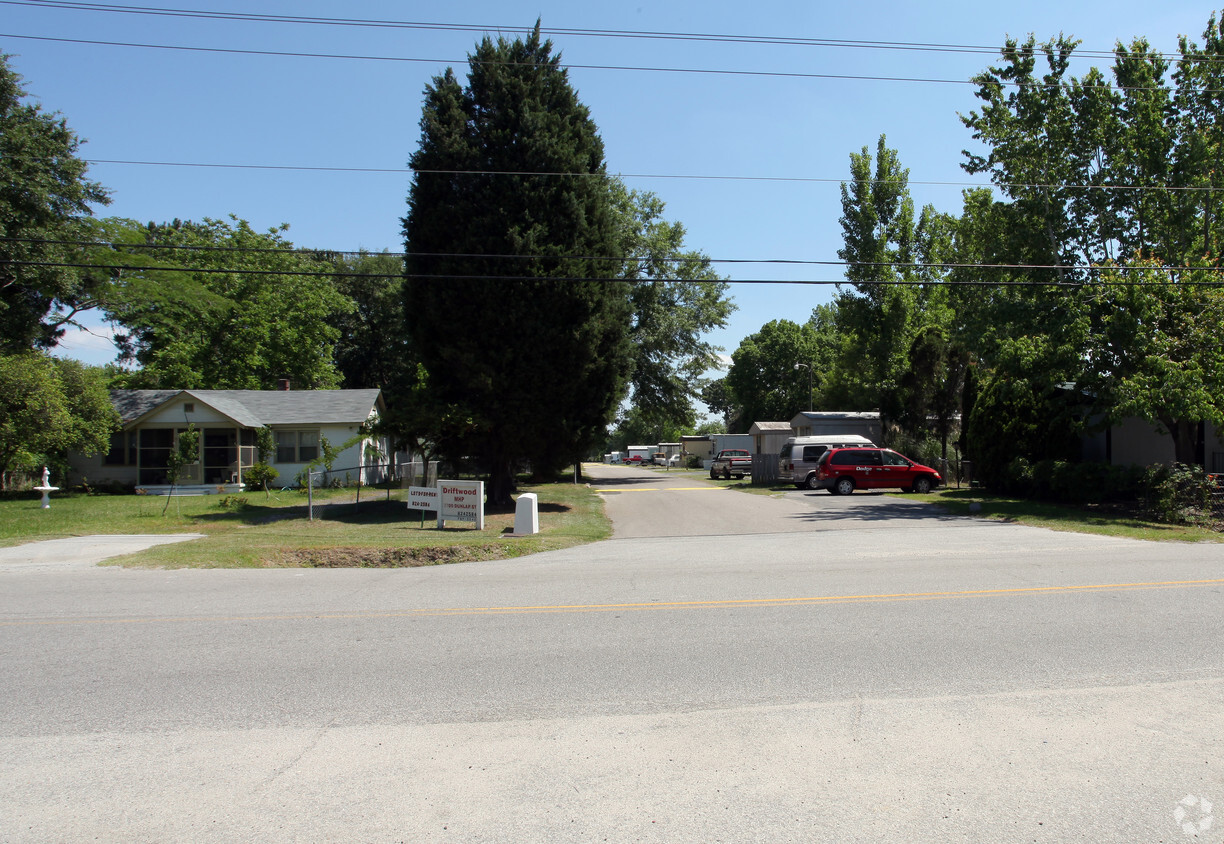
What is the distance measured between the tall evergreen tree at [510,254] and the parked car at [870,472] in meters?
10.4

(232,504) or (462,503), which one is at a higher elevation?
(462,503)

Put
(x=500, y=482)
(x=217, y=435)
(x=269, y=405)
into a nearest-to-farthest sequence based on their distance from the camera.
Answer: (x=500, y=482) → (x=217, y=435) → (x=269, y=405)

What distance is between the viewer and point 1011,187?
80.8 ft

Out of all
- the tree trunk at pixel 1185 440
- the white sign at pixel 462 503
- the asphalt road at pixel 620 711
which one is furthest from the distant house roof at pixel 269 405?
the tree trunk at pixel 1185 440

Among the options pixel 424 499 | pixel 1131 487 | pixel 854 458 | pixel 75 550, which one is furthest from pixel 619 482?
pixel 75 550

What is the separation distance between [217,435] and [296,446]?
10.4 feet

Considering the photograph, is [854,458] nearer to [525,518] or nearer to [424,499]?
[525,518]

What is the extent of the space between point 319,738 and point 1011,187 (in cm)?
2617

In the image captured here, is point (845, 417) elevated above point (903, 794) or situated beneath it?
elevated above

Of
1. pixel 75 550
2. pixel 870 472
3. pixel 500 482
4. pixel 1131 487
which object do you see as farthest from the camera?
pixel 870 472

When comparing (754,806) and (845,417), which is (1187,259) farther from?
(754,806)

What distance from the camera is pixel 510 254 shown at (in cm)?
2098

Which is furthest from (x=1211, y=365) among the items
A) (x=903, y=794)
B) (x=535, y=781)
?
(x=535, y=781)

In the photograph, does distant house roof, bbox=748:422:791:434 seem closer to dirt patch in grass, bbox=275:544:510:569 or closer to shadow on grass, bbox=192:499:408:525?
shadow on grass, bbox=192:499:408:525
